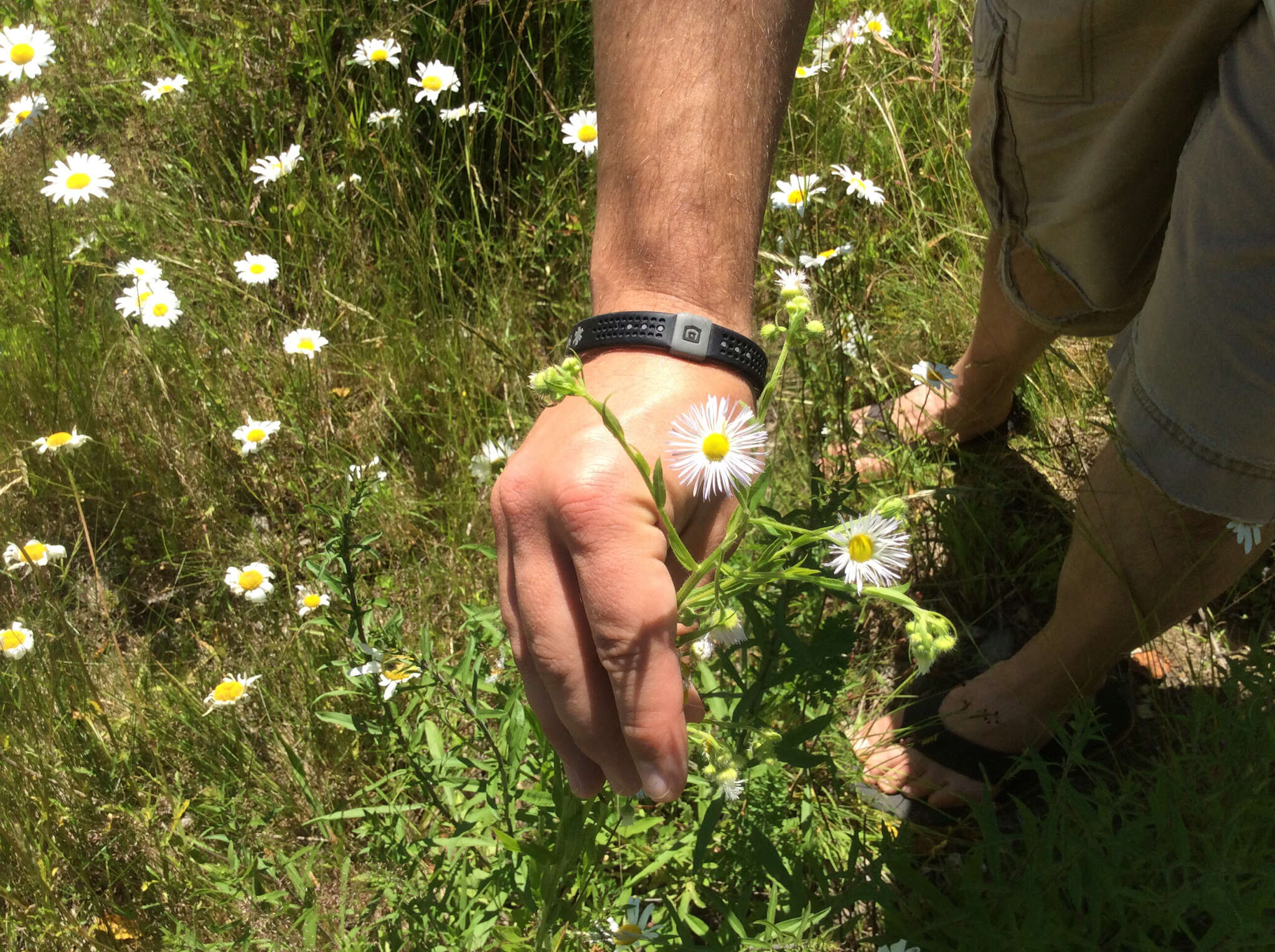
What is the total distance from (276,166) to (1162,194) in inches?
85.5

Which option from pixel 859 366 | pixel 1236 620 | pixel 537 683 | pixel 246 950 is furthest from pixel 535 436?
pixel 1236 620

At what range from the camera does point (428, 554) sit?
2184 mm

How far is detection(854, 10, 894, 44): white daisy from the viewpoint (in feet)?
9.41

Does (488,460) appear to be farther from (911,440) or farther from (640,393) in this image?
(911,440)

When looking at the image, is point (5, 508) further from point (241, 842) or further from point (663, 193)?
point (663, 193)

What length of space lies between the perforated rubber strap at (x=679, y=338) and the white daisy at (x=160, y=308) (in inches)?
63.1

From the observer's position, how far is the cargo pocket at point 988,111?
164 centimetres

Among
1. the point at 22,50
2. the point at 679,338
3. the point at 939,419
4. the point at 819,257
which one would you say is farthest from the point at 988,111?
the point at 22,50

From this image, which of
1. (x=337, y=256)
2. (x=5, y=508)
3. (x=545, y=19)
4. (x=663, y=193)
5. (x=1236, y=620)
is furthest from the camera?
(x=545, y=19)

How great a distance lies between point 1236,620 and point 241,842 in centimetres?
205

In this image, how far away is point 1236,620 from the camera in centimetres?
211

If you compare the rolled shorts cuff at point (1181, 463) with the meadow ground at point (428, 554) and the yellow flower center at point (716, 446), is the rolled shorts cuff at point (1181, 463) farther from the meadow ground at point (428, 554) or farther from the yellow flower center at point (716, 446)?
the yellow flower center at point (716, 446)

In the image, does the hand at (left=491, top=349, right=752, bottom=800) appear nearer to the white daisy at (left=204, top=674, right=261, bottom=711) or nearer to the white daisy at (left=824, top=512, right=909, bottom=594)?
the white daisy at (left=824, top=512, right=909, bottom=594)

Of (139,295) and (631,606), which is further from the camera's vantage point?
(139,295)
